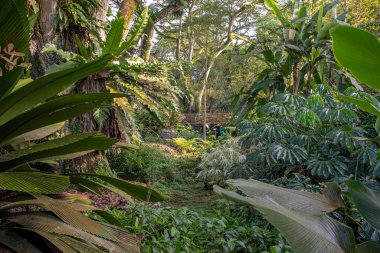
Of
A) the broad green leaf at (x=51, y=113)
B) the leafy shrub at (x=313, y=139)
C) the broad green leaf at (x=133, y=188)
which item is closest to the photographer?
the broad green leaf at (x=51, y=113)

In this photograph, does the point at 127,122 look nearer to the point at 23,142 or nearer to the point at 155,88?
the point at 155,88

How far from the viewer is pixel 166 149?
7.33m

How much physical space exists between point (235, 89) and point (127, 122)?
11.6 m

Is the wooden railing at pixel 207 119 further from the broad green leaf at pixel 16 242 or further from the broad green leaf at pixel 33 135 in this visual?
the broad green leaf at pixel 16 242

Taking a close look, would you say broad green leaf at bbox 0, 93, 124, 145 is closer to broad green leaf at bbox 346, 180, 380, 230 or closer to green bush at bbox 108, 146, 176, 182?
broad green leaf at bbox 346, 180, 380, 230

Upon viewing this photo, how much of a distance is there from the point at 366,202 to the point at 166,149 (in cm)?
658

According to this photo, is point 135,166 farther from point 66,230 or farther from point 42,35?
point 66,230

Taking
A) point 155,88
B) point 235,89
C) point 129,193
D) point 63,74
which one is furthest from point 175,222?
point 235,89

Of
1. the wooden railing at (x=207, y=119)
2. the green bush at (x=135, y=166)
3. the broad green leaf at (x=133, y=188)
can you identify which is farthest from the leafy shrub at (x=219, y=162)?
the wooden railing at (x=207, y=119)

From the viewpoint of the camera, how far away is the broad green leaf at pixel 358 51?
0.75 metres

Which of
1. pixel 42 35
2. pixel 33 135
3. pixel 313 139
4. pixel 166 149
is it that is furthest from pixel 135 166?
pixel 33 135

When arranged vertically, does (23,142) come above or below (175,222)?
above

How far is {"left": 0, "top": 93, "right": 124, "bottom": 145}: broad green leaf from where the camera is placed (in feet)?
3.77

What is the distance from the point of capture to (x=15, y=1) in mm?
1029
